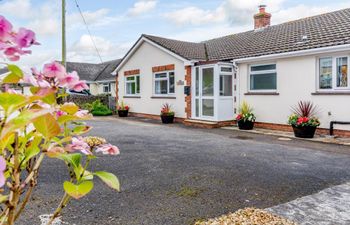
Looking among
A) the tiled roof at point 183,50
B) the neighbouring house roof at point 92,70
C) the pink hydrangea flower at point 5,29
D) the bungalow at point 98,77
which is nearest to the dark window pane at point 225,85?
the tiled roof at point 183,50

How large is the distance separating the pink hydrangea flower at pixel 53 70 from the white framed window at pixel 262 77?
12.2 meters

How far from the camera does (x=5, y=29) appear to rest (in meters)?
1.01

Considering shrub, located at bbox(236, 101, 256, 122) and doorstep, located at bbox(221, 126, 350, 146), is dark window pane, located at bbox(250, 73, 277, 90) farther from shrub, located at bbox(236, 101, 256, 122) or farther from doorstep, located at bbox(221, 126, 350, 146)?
doorstep, located at bbox(221, 126, 350, 146)

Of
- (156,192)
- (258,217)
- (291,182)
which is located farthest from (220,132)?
(258,217)

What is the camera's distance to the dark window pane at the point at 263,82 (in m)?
12.6

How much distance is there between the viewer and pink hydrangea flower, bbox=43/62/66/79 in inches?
45.0

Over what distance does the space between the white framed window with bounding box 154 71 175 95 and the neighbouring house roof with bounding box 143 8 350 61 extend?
144 centimetres

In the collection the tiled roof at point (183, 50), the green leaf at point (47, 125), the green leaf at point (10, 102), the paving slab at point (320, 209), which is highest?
the tiled roof at point (183, 50)

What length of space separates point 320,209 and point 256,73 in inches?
384

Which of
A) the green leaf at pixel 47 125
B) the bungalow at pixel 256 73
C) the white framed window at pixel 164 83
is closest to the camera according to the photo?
the green leaf at pixel 47 125

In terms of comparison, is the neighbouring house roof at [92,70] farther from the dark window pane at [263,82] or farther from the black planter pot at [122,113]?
the dark window pane at [263,82]

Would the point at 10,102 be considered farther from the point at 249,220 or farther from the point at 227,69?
the point at 227,69

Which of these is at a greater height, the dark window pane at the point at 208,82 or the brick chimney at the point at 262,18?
the brick chimney at the point at 262,18

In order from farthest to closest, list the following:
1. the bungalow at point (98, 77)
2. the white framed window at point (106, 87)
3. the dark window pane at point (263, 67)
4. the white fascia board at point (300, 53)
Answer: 1. the white framed window at point (106, 87)
2. the bungalow at point (98, 77)
3. the dark window pane at point (263, 67)
4. the white fascia board at point (300, 53)
